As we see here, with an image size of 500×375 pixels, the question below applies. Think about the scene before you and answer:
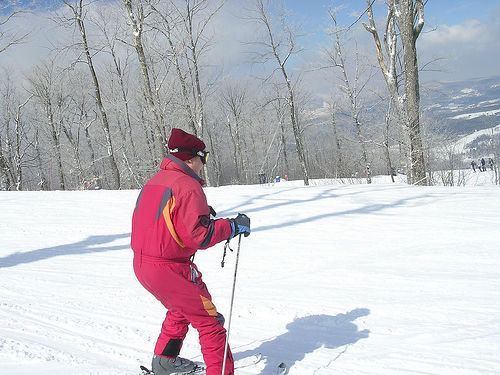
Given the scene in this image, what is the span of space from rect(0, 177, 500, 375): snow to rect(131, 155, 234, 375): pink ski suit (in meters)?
0.72

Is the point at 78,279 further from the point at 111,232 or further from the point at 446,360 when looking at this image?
the point at 446,360

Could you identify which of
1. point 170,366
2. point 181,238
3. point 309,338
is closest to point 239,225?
point 181,238

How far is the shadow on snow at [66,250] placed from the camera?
6078 mm

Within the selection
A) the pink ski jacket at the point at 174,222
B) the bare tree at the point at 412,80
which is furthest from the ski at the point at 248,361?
the bare tree at the point at 412,80

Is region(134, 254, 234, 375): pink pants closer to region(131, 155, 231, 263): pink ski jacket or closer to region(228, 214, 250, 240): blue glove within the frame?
region(131, 155, 231, 263): pink ski jacket

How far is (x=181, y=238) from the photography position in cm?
236

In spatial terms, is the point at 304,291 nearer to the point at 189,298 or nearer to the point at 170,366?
the point at 170,366

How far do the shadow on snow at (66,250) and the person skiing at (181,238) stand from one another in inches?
183

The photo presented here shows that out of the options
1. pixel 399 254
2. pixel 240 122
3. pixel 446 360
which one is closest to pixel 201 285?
pixel 446 360

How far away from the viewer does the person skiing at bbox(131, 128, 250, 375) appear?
2.32 metres

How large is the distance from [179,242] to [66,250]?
206 inches

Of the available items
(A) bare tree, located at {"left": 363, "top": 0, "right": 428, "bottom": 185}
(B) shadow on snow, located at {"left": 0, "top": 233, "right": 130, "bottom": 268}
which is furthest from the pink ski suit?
(A) bare tree, located at {"left": 363, "top": 0, "right": 428, "bottom": 185}

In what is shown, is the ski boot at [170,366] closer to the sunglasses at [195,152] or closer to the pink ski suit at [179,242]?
the pink ski suit at [179,242]

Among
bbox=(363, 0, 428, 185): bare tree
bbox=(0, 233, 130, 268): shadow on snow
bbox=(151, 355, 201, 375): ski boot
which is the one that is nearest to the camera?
bbox=(151, 355, 201, 375): ski boot
